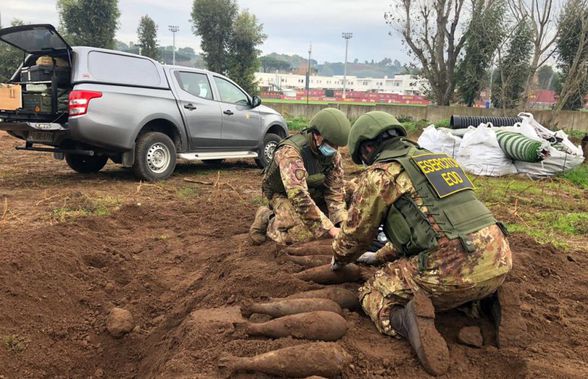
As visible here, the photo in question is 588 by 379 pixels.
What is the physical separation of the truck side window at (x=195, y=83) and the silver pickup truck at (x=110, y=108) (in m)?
0.02

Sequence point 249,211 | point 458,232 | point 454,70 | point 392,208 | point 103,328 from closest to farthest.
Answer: point 458,232 < point 392,208 < point 103,328 < point 249,211 < point 454,70

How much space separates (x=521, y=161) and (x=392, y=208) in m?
8.21

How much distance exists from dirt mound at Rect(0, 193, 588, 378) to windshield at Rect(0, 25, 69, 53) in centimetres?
312

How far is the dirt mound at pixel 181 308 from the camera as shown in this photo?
2525mm

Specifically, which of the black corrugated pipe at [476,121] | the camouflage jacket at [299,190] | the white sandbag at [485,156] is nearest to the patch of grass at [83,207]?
the camouflage jacket at [299,190]

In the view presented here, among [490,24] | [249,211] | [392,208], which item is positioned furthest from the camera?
[490,24]

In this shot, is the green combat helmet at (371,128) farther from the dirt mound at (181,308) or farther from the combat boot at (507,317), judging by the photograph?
the combat boot at (507,317)

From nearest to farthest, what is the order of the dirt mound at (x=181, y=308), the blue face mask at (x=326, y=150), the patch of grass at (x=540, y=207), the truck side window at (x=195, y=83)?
the dirt mound at (x=181, y=308), the blue face mask at (x=326, y=150), the patch of grass at (x=540, y=207), the truck side window at (x=195, y=83)

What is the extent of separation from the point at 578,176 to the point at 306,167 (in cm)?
755

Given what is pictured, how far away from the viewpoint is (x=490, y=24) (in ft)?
61.8

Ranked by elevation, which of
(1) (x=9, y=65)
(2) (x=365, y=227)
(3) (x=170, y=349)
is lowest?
(3) (x=170, y=349)

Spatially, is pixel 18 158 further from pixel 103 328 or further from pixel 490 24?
pixel 490 24

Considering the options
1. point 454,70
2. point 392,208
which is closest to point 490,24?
point 454,70

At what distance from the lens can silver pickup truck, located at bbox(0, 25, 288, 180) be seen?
6984 mm
